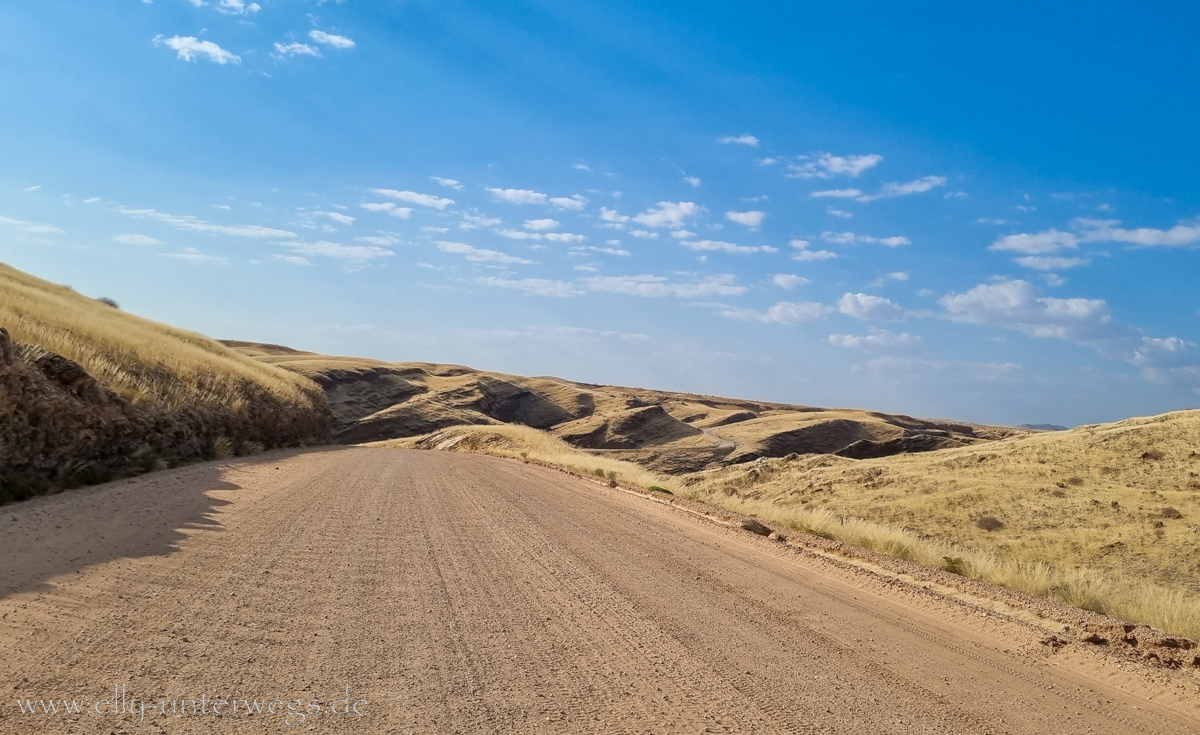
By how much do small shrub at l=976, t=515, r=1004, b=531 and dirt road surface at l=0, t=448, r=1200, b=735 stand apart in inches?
432

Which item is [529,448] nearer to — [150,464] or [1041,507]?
[150,464]

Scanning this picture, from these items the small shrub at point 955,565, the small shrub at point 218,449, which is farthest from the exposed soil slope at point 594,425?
the small shrub at point 955,565

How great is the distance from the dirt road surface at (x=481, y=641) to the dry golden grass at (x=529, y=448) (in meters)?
13.8

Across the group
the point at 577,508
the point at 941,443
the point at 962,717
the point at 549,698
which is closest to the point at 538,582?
the point at 549,698

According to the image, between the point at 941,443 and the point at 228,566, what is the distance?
180ft

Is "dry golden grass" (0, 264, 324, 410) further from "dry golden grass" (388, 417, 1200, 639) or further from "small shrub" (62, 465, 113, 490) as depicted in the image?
"dry golden grass" (388, 417, 1200, 639)

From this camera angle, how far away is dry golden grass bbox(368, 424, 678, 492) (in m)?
25.2

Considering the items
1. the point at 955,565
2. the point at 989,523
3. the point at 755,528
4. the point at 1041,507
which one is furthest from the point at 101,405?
the point at 1041,507

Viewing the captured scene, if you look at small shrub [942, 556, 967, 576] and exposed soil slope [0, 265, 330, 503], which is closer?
small shrub [942, 556, 967, 576]

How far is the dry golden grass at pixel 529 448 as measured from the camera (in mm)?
25188

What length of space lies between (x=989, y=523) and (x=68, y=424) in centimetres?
2116

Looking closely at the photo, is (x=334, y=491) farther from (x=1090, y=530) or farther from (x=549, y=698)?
(x=1090, y=530)

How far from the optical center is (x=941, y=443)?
173 ft

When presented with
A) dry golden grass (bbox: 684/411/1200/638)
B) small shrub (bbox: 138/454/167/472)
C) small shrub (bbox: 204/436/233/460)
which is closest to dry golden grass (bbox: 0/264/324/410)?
small shrub (bbox: 204/436/233/460)
